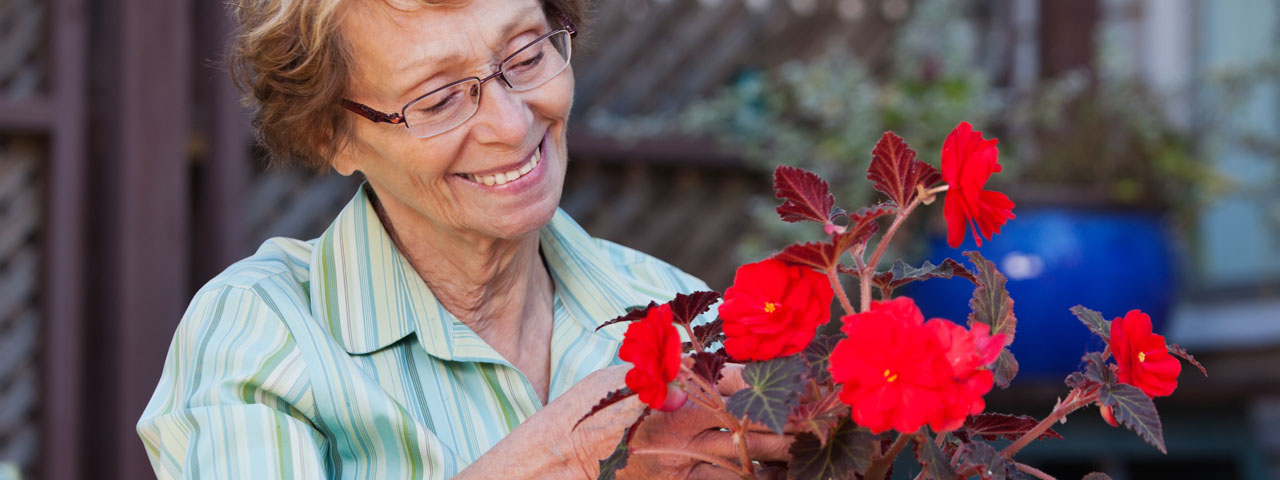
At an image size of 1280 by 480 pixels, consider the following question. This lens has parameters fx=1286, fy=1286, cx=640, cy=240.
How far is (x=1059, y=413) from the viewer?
1012mm

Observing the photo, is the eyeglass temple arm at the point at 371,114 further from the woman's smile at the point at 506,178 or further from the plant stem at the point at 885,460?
the plant stem at the point at 885,460

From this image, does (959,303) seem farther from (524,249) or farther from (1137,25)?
(524,249)

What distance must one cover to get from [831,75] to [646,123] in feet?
2.21

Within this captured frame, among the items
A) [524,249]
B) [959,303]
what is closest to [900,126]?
[959,303]

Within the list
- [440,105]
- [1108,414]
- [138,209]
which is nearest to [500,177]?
[440,105]

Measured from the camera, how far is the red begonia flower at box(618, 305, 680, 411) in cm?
96

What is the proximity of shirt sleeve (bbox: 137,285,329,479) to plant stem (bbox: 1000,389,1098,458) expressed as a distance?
648 mm

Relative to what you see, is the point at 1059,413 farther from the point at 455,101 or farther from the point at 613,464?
the point at 455,101

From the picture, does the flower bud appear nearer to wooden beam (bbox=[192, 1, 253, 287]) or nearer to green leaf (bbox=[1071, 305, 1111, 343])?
green leaf (bbox=[1071, 305, 1111, 343])

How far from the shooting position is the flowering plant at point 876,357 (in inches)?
35.0

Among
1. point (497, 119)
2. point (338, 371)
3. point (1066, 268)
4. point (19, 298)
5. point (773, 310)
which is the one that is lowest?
point (1066, 268)

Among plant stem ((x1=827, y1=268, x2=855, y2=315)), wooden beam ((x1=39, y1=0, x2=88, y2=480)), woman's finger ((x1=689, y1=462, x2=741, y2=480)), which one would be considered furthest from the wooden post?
plant stem ((x1=827, y1=268, x2=855, y2=315))

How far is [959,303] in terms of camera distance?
14.2 ft

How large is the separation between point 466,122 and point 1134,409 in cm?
78
